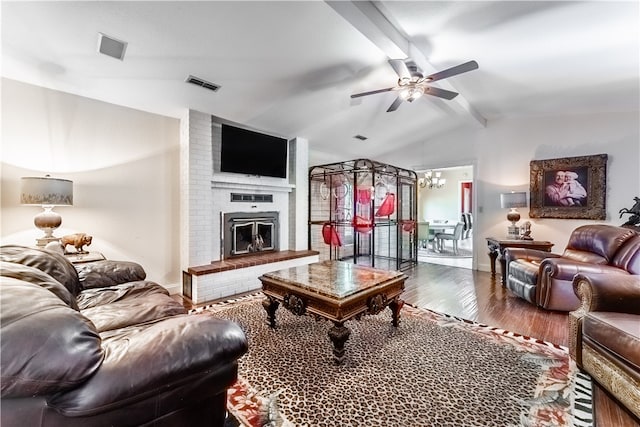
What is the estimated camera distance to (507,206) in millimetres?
4617

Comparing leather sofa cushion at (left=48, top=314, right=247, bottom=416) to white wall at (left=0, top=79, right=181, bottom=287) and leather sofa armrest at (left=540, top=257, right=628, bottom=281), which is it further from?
leather sofa armrest at (left=540, top=257, right=628, bottom=281)

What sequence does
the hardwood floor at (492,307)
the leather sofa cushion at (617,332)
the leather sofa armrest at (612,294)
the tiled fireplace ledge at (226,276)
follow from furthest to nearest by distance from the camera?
the tiled fireplace ledge at (226,276), the leather sofa armrest at (612,294), the hardwood floor at (492,307), the leather sofa cushion at (617,332)

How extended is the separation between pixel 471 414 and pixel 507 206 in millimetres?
4090

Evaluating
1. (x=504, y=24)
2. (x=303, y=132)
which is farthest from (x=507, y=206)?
(x=303, y=132)

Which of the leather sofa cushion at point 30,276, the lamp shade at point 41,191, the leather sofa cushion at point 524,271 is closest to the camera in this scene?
the leather sofa cushion at point 30,276

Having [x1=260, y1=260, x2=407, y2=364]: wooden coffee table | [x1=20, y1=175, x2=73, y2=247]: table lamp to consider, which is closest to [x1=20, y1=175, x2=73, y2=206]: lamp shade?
[x1=20, y1=175, x2=73, y2=247]: table lamp

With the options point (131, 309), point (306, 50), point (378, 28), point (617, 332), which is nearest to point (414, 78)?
point (378, 28)

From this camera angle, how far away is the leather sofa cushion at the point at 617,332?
1458mm

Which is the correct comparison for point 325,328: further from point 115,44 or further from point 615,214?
point 615,214

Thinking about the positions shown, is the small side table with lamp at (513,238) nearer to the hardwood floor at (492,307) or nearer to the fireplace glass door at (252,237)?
the hardwood floor at (492,307)

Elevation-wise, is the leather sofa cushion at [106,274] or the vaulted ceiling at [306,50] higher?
the vaulted ceiling at [306,50]

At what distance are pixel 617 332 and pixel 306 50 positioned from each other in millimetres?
3220

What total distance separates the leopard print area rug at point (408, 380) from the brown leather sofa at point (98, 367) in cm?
63

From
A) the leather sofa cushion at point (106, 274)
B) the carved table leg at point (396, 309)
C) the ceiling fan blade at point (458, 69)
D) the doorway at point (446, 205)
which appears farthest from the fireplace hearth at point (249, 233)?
the doorway at point (446, 205)
